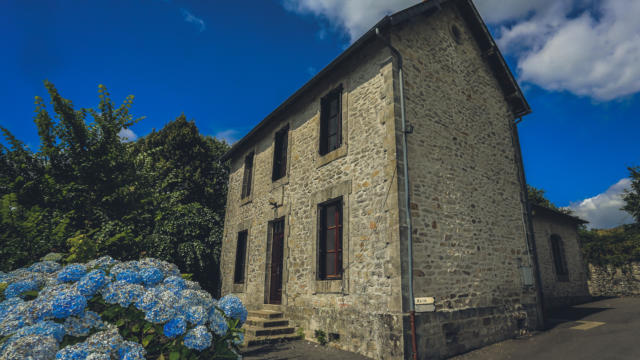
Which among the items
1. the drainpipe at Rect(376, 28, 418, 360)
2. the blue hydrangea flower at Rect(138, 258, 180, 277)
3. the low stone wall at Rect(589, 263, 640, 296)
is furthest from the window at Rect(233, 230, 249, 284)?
the low stone wall at Rect(589, 263, 640, 296)

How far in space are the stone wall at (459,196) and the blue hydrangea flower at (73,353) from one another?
4.50 metres

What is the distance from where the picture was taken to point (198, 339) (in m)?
2.46

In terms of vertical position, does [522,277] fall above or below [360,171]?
below

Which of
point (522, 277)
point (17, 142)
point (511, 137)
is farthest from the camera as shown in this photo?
point (511, 137)

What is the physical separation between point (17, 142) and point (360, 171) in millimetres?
7119

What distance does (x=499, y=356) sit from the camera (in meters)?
5.75

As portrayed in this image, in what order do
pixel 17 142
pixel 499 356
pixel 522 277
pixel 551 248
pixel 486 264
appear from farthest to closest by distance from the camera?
pixel 551 248
pixel 522 277
pixel 486 264
pixel 17 142
pixel 499 356

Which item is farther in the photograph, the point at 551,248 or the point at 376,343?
the point at 551,248

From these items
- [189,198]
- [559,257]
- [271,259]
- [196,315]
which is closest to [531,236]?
[559,257]

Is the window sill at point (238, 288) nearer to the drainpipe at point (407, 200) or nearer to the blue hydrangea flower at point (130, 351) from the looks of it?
the drainpipe at point (407, 200)

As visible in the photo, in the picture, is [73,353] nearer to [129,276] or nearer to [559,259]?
[129,276]

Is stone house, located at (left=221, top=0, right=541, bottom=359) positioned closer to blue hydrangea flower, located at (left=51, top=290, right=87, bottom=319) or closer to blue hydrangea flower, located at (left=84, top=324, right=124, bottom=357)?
blue hydrangea flower, located at (left=84, top=324, right=124, bottom=357)

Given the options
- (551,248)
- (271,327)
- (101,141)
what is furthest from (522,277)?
(101,141)

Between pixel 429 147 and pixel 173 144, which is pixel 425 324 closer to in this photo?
pixel 429 147
